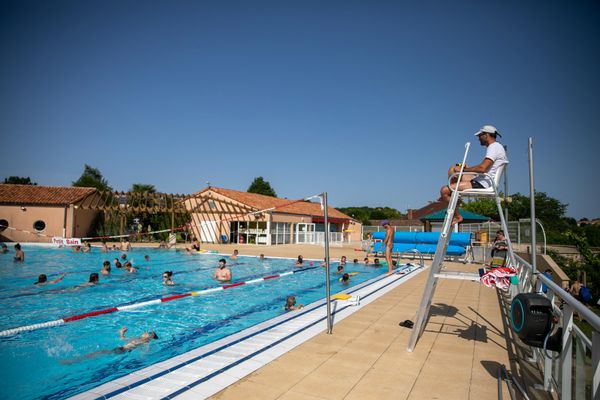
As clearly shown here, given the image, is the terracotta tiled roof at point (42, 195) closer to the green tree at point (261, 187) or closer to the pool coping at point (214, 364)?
the pool coping at point (214, 364)

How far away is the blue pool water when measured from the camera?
550 cm

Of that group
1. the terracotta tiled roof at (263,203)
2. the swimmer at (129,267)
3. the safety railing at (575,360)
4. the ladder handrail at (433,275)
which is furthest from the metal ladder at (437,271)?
the terracotta tiled roof at (263,203)

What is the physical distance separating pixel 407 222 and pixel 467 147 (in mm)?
59074

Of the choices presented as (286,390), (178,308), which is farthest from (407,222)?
(286,390)

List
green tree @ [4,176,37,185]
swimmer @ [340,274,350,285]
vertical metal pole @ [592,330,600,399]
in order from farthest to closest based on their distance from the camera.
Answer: green tree @ [4,176,37,185]
swimmer @ [340,274,350,285]
vertical metal pole @ [592,330,600,399]

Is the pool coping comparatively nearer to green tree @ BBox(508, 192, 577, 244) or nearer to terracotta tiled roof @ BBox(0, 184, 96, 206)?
terracotta tiled roof @ BBox(0, 184, 96, 206)

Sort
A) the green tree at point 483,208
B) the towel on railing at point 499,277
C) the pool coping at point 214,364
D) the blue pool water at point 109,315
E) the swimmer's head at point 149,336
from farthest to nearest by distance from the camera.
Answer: the green tree at point 483,208, the swimmer's head at point 149,336, the blue pool water at point 109,315, the towel on railing at point 499,277, the pool coping at point 214,364

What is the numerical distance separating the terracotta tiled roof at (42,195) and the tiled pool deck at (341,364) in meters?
30.1

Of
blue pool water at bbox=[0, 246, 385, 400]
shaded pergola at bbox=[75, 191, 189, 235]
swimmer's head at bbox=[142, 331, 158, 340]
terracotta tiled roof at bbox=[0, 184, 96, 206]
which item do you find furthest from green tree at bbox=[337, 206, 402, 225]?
swimmer's head at bbox=[142, 331, 158, 340]

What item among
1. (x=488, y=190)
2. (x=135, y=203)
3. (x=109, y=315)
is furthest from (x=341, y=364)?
(x=135, y=203)

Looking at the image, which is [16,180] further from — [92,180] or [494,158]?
[494,158]

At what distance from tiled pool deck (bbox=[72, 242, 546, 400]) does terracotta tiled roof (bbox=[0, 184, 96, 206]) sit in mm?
30133

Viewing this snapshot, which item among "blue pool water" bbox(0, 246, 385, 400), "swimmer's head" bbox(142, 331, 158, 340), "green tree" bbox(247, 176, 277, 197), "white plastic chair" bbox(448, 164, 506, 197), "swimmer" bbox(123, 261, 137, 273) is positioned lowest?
"blue pool water" bbox(0, 246, 385, 400)

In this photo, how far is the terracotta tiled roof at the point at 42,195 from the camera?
93.2 ft
